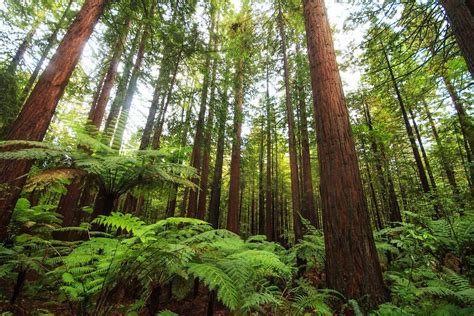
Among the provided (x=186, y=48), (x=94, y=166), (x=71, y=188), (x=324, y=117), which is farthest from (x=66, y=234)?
(x=324, y=117)

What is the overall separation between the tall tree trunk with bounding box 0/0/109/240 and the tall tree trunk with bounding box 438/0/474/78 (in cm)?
592

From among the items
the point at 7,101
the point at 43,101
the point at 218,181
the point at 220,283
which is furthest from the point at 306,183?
the point at 7,101

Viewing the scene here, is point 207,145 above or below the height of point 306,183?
above

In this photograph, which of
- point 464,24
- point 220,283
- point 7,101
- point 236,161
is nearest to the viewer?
point 220,283

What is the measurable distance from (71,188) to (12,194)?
456 cm

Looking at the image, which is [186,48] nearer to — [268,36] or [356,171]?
[268,36]

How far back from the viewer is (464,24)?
291cm

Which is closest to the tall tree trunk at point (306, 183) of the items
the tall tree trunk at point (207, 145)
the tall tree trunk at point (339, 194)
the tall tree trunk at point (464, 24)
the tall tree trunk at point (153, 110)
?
the tall tree trunk at point (207, 145)

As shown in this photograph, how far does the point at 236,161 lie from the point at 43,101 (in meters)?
7.96

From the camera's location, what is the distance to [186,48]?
8.05 meters

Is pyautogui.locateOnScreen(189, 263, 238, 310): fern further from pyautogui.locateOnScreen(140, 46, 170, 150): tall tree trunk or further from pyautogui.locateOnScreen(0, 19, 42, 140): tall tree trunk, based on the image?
pyautogui.locateOnScreen(0, 19, 42, 140): tall tree trunk

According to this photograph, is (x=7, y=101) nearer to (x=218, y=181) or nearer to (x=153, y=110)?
(x=153, y=110)

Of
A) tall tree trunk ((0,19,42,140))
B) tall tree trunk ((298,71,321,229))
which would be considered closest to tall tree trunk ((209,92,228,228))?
tall tree trunk ((298,71,321,229))

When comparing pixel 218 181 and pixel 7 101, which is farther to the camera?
pixel 218 181
